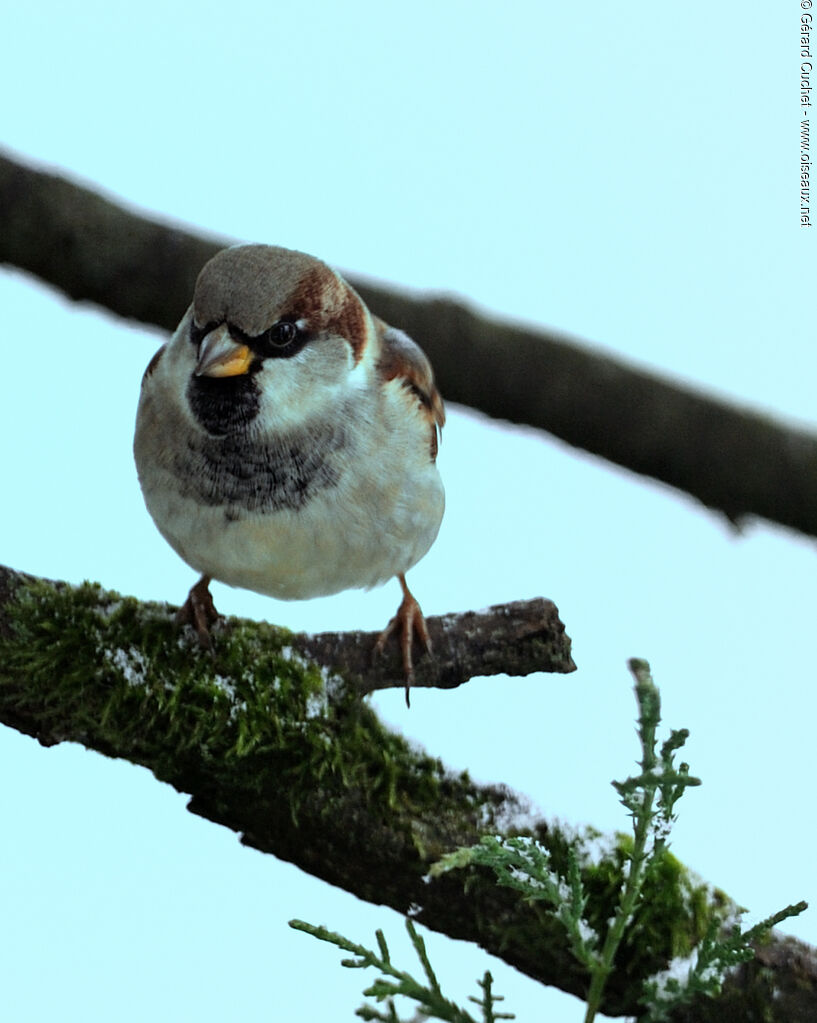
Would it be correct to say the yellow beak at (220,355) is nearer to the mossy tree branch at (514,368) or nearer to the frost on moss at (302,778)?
the frost on moss at (302,778)

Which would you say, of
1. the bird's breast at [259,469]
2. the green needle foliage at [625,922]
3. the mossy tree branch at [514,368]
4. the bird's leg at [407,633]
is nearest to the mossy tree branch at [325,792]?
the bird's leg at [407,633]

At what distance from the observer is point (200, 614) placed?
195 centimetres

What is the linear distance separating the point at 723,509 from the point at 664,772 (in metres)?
1.47

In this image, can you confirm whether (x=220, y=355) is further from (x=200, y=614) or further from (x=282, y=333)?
(x=200, y=614)

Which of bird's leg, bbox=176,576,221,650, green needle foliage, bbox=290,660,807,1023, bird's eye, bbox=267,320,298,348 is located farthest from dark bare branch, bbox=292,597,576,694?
green needle foliage, bbox=290,660,807,1023

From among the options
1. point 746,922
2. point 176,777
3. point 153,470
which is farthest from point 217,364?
point 746,922

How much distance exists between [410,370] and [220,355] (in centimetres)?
47

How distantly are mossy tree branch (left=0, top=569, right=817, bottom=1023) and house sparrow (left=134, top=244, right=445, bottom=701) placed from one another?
14cm

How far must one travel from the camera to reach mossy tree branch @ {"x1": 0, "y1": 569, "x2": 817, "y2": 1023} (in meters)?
1.79

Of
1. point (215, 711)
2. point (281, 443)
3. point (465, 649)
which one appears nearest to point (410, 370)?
point (281, 443)

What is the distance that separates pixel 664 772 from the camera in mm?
1268

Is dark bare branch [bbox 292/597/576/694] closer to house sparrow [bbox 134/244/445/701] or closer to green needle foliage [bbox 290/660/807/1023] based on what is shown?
house sparrow [bbox 134/244/445/701]

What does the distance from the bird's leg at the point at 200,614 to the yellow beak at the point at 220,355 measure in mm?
434

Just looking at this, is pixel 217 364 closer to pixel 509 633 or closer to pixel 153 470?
pixel 153 470
